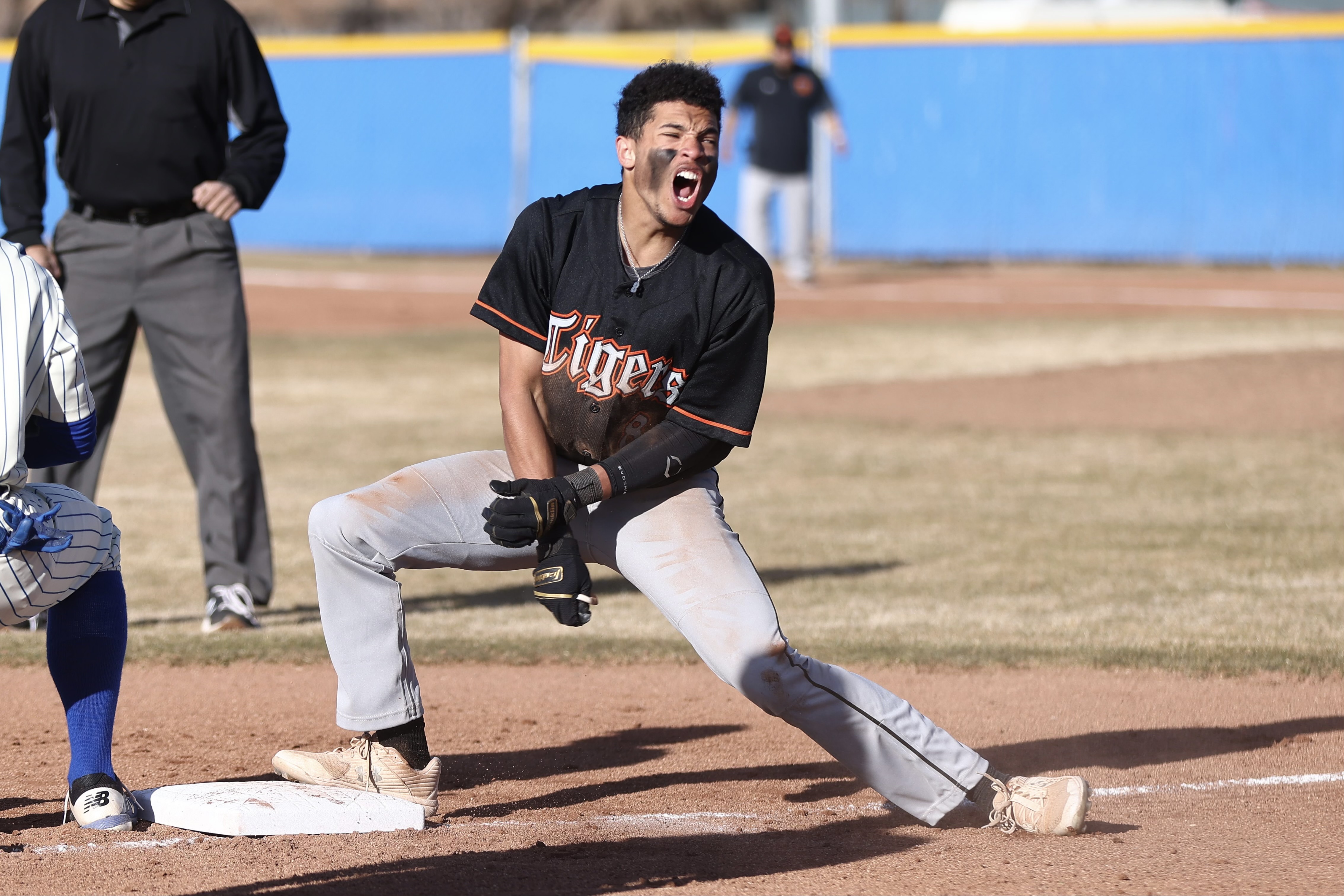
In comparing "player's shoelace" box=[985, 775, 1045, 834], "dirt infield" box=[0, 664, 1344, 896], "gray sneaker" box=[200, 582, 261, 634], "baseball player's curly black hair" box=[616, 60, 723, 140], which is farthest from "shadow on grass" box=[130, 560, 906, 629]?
"baseball player's curly black hair" box=[616, 60, 723, 140]

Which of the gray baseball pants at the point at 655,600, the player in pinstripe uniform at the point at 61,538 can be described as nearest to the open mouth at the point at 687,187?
the gray baseball pants at the point at 655,600

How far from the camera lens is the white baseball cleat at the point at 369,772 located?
13.9ft

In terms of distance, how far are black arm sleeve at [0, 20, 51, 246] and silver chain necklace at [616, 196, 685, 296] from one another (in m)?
3.10

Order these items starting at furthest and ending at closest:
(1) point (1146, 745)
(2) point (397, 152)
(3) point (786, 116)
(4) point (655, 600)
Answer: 1. (2) point (397, 152)
2. (3) point (786, 116)
3. (1) point (1146, 745)
4. (4) point (655, 600)

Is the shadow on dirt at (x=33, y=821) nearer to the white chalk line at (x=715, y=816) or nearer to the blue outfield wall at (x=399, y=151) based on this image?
the white chalk line at (x=715, y=816)

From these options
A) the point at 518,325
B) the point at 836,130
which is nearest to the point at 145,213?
the point at 518,325

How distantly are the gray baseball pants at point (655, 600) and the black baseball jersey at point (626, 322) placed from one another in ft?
0.73

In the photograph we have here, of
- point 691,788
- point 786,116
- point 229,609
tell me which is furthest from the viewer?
point 786,116

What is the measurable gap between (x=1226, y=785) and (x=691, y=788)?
151 centimetres

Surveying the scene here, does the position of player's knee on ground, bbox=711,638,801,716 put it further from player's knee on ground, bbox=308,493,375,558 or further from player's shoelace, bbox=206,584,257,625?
player's shoelace, bbox=206,584,257,625

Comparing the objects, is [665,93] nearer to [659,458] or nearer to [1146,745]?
[659,458]

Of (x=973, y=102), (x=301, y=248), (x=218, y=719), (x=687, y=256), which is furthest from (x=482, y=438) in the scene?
(x=301, y=248)

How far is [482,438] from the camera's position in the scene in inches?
439

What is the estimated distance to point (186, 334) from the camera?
639 cm
